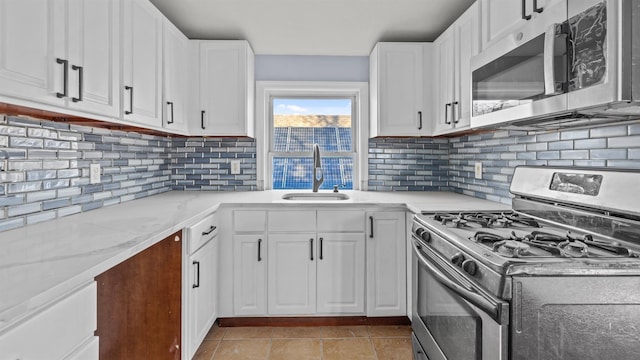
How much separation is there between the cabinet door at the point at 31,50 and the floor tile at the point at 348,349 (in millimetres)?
1838

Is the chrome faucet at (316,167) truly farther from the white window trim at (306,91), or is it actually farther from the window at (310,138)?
the white window trim at (306,91)

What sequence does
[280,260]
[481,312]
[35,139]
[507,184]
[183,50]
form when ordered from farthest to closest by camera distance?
[183,50] < [280,260] < [507,184] < [35,139] < [481,312]

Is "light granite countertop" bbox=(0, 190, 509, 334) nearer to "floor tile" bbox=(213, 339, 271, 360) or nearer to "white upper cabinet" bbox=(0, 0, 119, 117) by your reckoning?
"white upper cabinet" bbox=(0, 0, 119, 117)

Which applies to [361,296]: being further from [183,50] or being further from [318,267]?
[183,50]

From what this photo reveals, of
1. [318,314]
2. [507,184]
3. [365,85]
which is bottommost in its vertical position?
→ [318,314]

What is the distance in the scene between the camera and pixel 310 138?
10.3 ft

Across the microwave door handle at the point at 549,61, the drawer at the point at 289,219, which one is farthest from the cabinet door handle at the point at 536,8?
the drawer at the point at 289,219

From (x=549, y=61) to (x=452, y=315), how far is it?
0.94 m

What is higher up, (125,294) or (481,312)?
(481,312)

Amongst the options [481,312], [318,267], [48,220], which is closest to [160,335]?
[48,220]

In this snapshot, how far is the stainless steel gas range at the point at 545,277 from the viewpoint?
0.91 metres

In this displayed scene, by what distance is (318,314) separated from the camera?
7.47 ft

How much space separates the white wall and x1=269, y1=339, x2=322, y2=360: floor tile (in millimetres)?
2102

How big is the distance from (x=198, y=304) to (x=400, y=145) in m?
2.02
